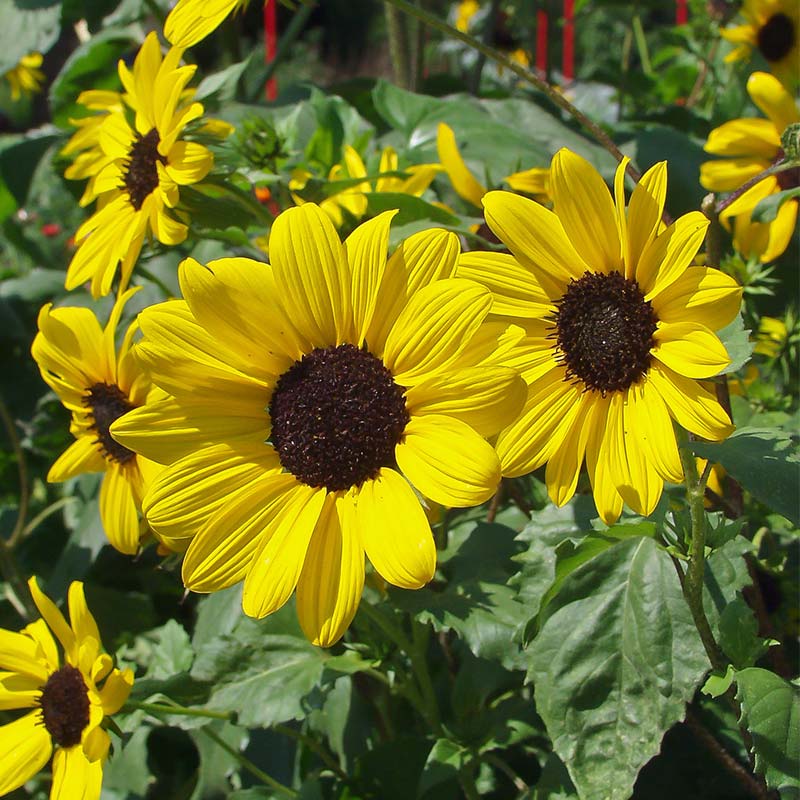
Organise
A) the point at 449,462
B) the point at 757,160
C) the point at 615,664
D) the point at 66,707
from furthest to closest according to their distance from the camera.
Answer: the point at 757,160, the point at 66,707, the point at 615,664, the point at 449,462

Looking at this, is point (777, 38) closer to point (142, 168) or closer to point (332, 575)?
point (142, 168)

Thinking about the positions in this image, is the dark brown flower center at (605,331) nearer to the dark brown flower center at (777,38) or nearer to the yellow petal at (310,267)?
the yellow petal at (310,267)

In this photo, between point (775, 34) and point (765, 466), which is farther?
point (775, 34)

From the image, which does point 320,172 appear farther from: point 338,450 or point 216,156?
point 338,450

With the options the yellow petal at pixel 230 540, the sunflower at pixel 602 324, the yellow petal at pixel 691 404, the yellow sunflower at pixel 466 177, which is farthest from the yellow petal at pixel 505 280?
the yellow sunflower at pixel 466 177

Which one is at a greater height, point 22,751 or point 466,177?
point 466,177

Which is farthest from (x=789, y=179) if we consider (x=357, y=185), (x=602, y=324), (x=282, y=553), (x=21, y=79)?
(x=21, y=79)
